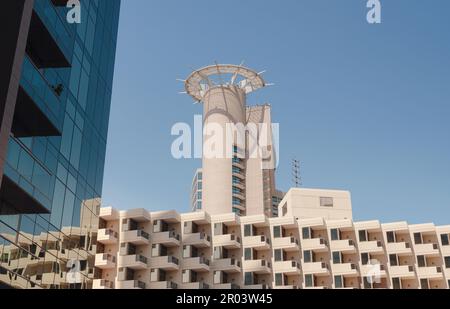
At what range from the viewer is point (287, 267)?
65312mm

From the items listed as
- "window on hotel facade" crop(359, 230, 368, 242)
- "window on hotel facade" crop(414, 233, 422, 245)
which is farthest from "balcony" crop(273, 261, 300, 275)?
"window on hotel facade" crop(414, 233, 422, 245)

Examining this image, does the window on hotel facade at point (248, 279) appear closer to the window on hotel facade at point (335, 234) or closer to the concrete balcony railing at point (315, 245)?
the concrete balcony railing at point (315, 245)

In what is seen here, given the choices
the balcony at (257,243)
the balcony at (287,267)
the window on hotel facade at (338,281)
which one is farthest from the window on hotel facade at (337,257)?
the balcony at (257,243)

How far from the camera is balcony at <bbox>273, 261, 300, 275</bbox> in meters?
65.1

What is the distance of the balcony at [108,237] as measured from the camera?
213 ft

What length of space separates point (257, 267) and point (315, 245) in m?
7.51

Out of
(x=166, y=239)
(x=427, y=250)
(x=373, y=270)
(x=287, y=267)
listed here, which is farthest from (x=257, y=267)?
(x=427, y=250)

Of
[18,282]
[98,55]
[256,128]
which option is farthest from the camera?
[256,128]

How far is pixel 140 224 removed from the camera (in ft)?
221

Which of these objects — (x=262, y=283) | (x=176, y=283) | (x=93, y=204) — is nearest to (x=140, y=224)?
(x=176, y=283)

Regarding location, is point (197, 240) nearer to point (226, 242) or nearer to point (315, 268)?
point (226, 242)

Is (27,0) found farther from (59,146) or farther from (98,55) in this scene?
(98,55)

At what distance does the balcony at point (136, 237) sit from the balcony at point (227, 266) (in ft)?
27.1

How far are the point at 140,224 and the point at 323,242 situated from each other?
21734mm
